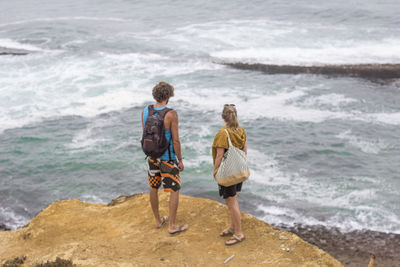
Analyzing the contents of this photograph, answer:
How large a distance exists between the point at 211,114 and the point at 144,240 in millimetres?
13496

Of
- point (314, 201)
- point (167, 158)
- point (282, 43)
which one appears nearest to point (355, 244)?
point (314, 201)

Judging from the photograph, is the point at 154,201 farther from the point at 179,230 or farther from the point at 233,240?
the point at 233,240

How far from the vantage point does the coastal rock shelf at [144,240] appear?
19.5 feet

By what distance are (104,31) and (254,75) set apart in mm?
19076

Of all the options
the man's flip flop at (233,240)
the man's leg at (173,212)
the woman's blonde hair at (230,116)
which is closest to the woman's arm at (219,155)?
the woman's blonde hair at (230,116)

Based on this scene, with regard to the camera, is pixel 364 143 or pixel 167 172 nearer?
pixel 167 172

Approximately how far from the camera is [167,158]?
19.4 ft

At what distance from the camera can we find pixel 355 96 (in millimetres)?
21047

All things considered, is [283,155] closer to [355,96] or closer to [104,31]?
[355,96]

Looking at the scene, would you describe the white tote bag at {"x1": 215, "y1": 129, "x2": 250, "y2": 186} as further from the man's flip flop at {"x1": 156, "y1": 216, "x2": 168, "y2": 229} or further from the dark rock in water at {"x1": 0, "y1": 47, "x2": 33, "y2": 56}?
the dark rock in water at {"x1": 0, "y1": 47, "x2": 33, "y2": 56}

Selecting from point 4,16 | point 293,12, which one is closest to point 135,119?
point 293,12

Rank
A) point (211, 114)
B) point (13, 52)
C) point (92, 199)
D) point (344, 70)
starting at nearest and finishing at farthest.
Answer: point (92, 199)
point (211, 114)
point (344, 70)
point (13, 52)

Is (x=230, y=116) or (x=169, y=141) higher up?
(x=230, y=116)

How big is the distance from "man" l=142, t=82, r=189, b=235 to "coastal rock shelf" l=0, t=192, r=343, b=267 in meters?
0.50
